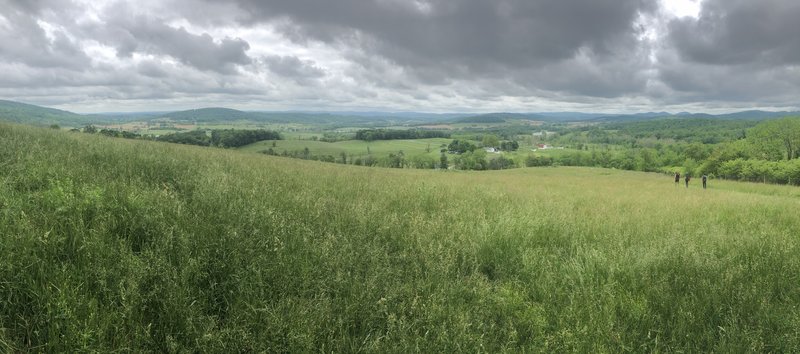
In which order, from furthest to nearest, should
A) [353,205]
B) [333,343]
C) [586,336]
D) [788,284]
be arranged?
[353,205] → [788,284] → [586,336] → [333,343]

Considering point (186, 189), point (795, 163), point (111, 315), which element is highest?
point (186, 189)

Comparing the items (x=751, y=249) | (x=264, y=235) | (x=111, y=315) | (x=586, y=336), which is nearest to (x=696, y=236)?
(x=751, y=249)

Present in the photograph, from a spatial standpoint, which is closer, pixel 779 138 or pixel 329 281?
pixel 329 281

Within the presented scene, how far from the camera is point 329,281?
12.3ft

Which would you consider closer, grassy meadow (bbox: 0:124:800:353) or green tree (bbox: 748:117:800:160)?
grassy meadow (bbox: 0:124:800:353)

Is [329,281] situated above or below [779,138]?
below

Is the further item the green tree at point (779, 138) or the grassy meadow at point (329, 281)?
the green tree at point (779, 138)

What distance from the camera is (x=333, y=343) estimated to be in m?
3.02

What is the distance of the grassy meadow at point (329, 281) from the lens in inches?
111

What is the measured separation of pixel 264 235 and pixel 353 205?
2.39 m

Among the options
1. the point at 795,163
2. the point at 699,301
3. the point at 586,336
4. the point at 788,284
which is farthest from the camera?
the point at 795,163

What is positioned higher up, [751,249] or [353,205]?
[353,205]

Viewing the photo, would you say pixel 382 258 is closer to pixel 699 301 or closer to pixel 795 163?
pixel 699 301

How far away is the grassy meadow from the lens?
9.29ft
